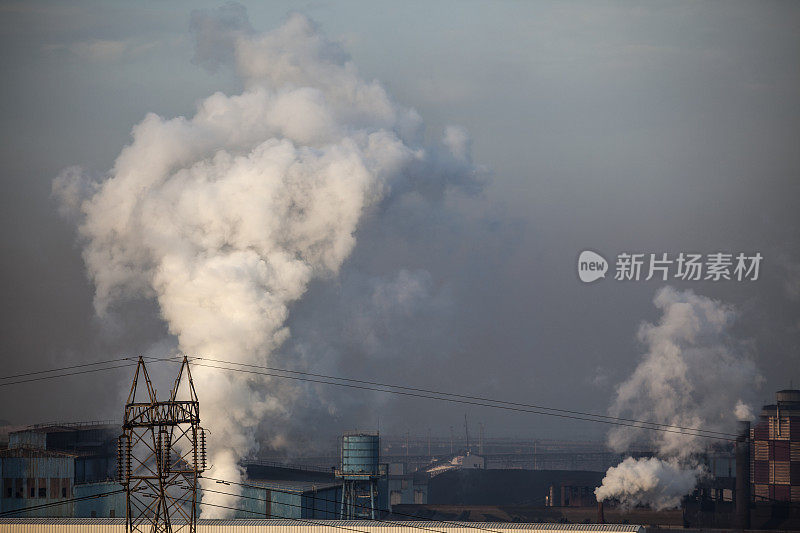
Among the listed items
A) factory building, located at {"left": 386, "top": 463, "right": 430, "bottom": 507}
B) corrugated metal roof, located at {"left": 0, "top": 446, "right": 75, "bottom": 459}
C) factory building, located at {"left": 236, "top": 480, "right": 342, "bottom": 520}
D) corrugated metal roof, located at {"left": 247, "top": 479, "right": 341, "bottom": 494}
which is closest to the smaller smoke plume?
corrugated metal roof, located at {"left": 247, "top": 479, "right": 341, "bottom": 494}

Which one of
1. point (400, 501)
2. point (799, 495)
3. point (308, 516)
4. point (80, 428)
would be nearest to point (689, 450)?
point (799, 495)

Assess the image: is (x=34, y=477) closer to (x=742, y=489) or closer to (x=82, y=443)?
(x=82, y=443)

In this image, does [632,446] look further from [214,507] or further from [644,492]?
[214,507]

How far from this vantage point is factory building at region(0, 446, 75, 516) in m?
64.1

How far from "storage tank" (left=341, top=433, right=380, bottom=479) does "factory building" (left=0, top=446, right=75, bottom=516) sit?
17058mm

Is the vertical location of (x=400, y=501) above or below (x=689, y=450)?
below

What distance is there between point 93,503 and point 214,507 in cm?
790

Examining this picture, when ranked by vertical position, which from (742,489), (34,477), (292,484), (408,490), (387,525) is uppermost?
(34,477)

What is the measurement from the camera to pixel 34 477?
64688 mm

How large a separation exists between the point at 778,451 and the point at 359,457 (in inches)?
1798

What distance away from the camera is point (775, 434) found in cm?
9400

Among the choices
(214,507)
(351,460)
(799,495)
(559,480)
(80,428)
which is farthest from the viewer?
(559,480)

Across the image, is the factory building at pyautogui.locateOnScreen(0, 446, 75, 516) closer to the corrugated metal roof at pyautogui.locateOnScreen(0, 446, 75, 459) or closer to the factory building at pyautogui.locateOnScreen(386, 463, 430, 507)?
the corrugated metal roof at pyautogui.locateOnScreen(0, 446, 75, 459)

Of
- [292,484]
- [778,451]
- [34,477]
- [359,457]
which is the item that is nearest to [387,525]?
[359,457]
